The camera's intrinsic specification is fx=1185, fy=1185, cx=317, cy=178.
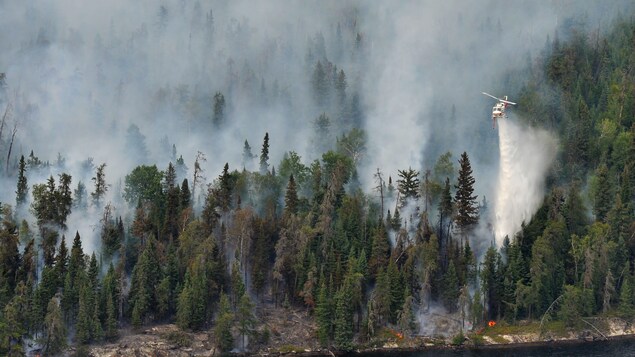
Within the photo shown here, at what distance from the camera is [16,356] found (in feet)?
642

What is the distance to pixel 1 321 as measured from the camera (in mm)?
198125

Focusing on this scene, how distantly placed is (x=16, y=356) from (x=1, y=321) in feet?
22.1
